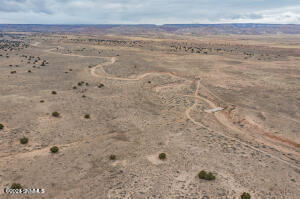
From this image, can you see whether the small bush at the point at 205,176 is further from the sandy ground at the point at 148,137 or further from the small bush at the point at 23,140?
the small bush at the point at 23,140

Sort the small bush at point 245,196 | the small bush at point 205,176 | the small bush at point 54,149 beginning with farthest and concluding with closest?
1. the small bush at point 54,149
2. the small bush at point 205,176
3. the small bush at point 245,196

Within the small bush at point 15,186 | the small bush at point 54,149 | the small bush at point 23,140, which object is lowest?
the small bush at point 15,186

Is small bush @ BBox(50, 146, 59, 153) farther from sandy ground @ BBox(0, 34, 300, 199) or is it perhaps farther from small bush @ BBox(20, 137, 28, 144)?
small bush @ BBox(20, 137, 28, 144)

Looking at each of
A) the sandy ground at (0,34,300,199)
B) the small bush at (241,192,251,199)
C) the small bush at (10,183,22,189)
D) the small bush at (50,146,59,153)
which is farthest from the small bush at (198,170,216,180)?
the small bush at (10,183,22,189)

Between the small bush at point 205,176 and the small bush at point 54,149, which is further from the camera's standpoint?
the small bush at point 54,149

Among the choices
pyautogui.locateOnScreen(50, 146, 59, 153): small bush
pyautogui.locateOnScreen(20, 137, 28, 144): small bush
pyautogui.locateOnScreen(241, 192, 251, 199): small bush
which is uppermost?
pyautogui.locateOnScreen(20, 137, 28, 144): small bush

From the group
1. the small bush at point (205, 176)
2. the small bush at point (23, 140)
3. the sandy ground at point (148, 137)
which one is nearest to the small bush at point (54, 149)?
the sandy ground at point (148, 137)

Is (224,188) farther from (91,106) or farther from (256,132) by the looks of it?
(91,106)

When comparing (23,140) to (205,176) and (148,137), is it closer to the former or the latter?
(148,137)

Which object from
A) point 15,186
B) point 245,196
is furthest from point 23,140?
point 245,196
